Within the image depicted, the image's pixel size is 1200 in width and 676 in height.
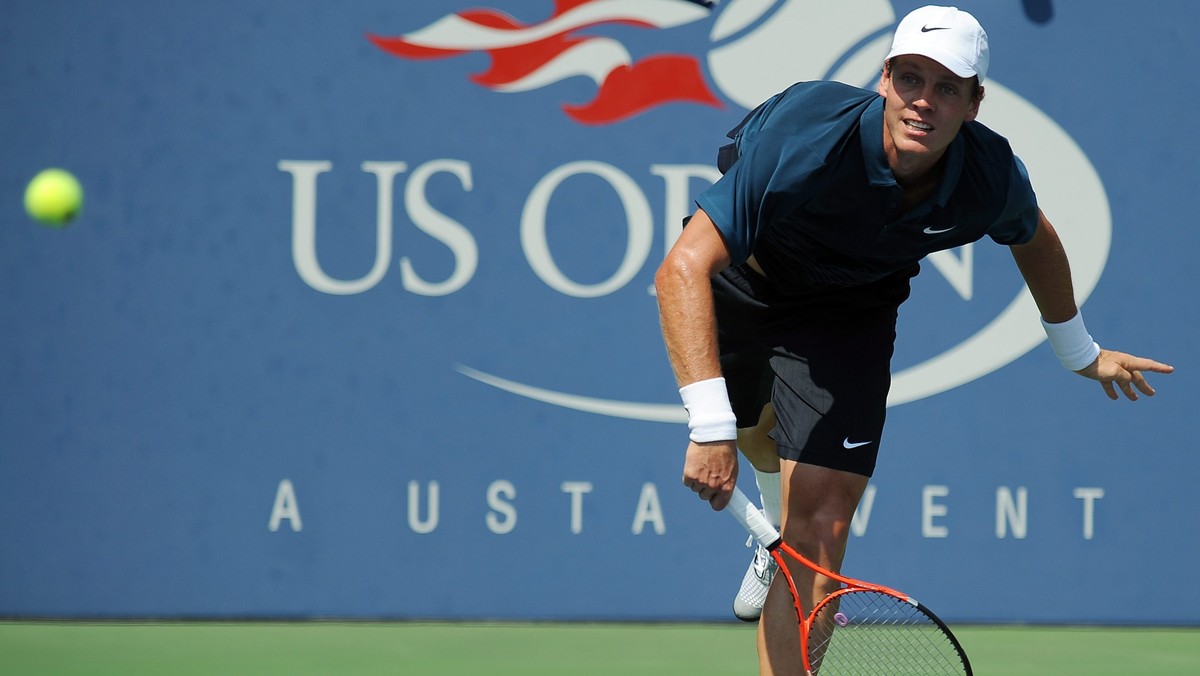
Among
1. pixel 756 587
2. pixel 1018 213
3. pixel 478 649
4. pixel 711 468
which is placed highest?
pixel 1018 213

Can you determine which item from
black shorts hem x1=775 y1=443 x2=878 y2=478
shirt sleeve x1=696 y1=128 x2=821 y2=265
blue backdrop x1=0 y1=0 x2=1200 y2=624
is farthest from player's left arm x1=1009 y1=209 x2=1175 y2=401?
blue backdrop x1=0 y1=0 x2=1200 y2=624

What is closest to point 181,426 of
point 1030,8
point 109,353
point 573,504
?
point 109,353

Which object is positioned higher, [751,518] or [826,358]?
[826,358]

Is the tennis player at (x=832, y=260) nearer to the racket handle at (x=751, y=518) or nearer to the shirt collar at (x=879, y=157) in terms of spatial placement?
the shirt collar at (x=879, y=157)

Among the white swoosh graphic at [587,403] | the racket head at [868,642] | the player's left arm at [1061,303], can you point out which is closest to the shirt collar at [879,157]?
the player's left arm at [1061,303]

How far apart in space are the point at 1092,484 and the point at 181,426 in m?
2.75

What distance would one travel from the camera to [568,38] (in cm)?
436

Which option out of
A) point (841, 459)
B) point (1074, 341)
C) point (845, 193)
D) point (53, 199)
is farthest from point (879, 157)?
point (53, 199)

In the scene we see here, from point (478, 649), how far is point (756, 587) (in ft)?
2.84

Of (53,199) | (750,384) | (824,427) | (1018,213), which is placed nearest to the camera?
(1018,213)

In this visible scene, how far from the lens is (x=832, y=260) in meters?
3.03

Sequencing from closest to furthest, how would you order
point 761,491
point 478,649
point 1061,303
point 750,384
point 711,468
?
point 711,468
point 1061,303
point 750,384
point 761,491
point 478,649

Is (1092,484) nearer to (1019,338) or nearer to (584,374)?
(1019,338)

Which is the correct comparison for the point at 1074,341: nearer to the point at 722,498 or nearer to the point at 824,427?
the point at 824,427
